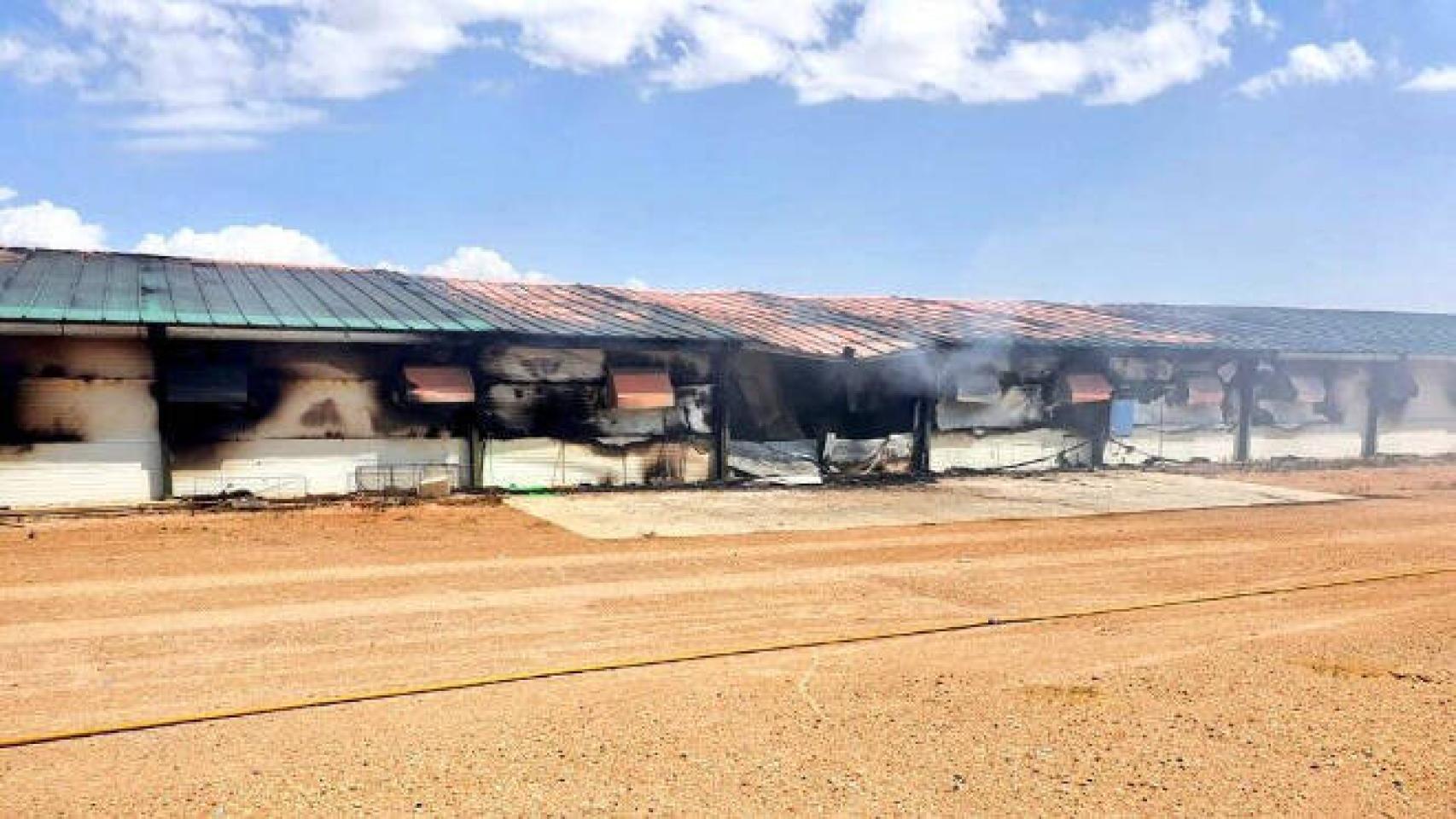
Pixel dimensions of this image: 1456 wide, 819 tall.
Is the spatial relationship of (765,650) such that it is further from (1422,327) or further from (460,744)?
(1422,327)

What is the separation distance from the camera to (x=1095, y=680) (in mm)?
6332

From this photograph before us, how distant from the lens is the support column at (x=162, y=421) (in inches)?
559

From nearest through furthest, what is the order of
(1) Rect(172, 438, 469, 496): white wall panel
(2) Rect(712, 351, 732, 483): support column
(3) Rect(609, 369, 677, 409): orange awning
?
(1) Rect(172, 438, 469, 496): white wall panel
(3) Rect(609, 369, 677, 409): orange awning
(2) Rect(712, 351, 732, 483): support column

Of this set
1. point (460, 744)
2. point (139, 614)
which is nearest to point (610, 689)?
point (460, 744)

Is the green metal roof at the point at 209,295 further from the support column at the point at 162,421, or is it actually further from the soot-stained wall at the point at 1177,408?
the soot-stained wall at the point at 1177,408

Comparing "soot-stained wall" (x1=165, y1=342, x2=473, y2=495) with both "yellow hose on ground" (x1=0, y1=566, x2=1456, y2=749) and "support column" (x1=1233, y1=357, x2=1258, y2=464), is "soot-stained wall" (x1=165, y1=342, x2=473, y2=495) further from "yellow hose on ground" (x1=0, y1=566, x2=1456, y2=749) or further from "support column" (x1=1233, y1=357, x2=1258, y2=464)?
"support column" (x1=1233, y1=357, x2=1258, y2=464)

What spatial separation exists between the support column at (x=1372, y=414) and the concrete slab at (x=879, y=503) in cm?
922

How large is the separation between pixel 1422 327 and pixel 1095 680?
32.4 metres


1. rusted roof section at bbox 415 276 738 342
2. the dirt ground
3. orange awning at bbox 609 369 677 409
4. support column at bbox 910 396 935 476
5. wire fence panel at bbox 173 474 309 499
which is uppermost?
rusted roof section at bbox 415 276 738 342

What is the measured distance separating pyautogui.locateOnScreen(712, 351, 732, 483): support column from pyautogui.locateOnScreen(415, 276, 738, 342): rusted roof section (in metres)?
0.59

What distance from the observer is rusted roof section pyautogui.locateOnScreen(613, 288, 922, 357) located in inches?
754

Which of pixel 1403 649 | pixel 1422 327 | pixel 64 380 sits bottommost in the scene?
pixel 1403 649

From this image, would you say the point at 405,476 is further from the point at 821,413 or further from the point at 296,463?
the point at 821,413

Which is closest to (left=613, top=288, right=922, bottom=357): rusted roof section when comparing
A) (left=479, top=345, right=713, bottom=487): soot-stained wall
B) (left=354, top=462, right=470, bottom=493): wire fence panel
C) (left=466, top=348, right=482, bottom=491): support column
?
(left=479, top=345, right=713, bottom=487): soot-stained wall
